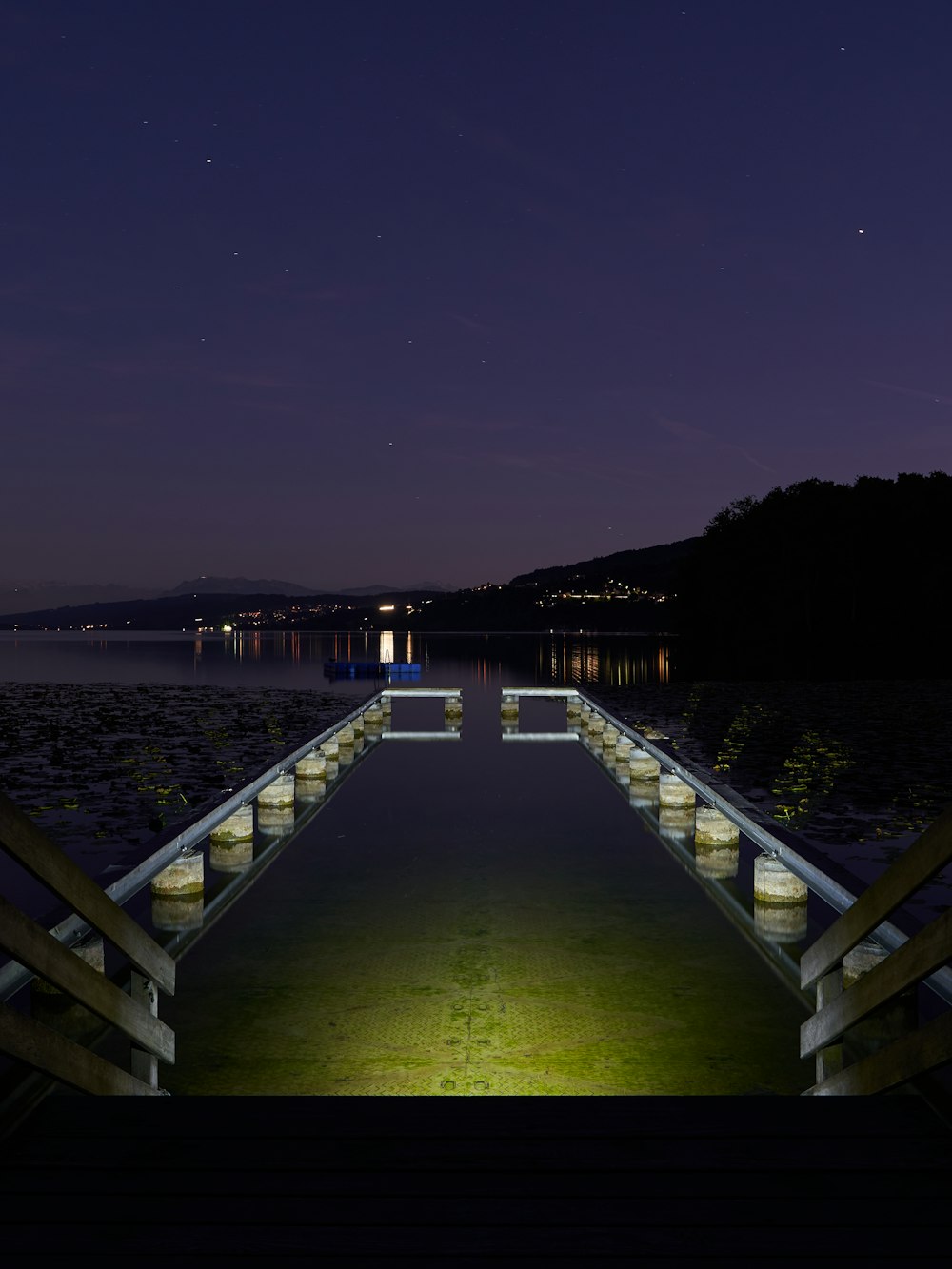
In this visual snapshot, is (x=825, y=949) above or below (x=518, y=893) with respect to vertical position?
above

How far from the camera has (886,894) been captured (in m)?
3.56

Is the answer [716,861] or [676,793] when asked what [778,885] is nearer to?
[716,861]

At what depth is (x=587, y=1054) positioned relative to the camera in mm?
6543

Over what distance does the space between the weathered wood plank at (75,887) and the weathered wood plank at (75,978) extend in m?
0.16

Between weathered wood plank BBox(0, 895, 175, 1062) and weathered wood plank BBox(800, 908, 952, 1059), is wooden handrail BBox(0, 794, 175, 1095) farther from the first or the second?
weathered wood plank BBox(800, 908, 952, 1059)

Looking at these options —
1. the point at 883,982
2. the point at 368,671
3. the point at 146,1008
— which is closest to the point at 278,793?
the point at 146,1008

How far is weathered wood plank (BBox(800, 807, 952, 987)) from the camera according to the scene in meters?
3.09

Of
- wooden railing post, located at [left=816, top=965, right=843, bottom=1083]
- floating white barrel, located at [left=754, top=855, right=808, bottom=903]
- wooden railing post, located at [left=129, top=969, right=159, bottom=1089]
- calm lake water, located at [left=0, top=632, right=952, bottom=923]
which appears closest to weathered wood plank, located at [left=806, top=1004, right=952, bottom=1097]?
wooden railing post, located at [left=816, top=965, right=843, bottom=1083]

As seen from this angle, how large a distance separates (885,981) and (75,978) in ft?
10.7

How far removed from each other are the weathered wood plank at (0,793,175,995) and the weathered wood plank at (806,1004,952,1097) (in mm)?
3163

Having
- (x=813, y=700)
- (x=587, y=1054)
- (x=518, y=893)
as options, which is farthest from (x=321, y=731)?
(x=813, y=700)

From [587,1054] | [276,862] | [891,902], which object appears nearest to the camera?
[891,902]

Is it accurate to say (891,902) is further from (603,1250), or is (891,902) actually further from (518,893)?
(518,893)

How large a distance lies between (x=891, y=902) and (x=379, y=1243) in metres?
2.23
